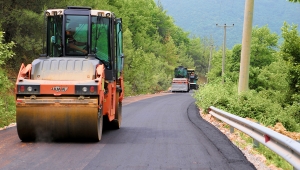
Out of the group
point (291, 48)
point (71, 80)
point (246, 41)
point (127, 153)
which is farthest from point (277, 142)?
point (291, 48)

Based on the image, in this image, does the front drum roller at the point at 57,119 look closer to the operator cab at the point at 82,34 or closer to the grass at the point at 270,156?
the operator cab at the point at 82,34

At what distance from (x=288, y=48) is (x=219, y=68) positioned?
43840 mm

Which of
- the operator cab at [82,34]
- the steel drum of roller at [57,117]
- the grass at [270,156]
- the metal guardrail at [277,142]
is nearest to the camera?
the metal guardrail at [277,142]

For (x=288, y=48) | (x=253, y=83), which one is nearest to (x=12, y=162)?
(x=288, y=48)

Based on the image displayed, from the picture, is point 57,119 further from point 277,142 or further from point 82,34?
point 277,142

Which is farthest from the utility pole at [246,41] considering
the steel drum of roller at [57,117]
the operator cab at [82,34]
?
the steel drum of roller at [57,117]

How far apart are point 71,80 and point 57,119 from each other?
3.60 ft

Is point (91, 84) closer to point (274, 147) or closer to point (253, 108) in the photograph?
point (274, 147)

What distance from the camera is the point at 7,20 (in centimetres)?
3034

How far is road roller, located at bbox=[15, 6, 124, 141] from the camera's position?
10438 millimetres

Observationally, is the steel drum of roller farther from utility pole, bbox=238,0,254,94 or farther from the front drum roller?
utility pole, bbox=238,0,254,94

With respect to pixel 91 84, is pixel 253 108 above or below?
below

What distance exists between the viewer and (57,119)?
1047 cm

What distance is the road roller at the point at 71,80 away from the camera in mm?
10438
